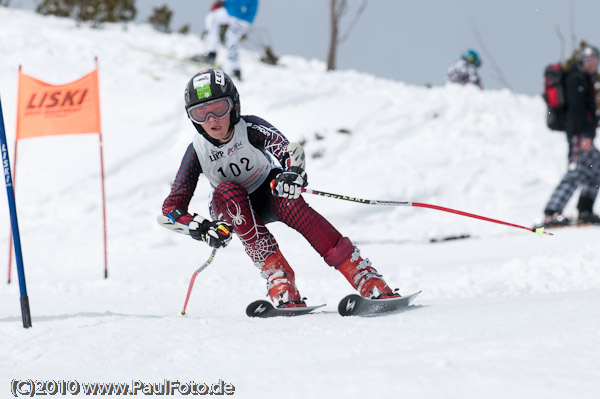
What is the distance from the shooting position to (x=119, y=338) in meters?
2.59

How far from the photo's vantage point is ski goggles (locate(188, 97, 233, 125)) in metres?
3.36

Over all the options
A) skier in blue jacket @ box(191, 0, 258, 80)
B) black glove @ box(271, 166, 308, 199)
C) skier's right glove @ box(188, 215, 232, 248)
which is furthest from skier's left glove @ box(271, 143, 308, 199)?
skier in blue jacket @ box(191, 0, 258, 80)

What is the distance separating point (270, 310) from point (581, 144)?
5138mm

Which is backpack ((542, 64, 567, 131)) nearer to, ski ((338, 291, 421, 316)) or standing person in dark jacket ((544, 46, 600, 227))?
standing person in dark jacket ((544, 46, 600, 227))

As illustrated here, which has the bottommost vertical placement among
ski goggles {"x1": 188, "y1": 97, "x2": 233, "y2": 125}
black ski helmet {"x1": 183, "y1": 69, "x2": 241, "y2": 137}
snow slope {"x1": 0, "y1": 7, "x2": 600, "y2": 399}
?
snow slope {"x1": 0, "y1": 7, "x2": 600, "y2": 399}

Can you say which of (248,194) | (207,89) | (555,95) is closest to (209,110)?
(207,89)

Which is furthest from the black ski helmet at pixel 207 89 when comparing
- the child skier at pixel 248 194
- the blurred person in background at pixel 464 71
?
the blurred person in background at pixel 464 71

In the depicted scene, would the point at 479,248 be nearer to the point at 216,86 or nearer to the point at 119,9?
the point at 216,86

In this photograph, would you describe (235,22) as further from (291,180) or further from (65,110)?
(291,180)

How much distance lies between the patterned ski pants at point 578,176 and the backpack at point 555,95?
29cm

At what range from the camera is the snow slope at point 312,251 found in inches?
76.5

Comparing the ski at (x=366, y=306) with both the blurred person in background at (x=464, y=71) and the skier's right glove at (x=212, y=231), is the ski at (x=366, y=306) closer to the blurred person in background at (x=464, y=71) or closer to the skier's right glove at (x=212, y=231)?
the skier's right glove at (x=212, y=231)

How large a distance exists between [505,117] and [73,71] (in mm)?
8554

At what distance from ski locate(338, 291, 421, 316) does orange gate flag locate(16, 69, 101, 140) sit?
15.1ft
